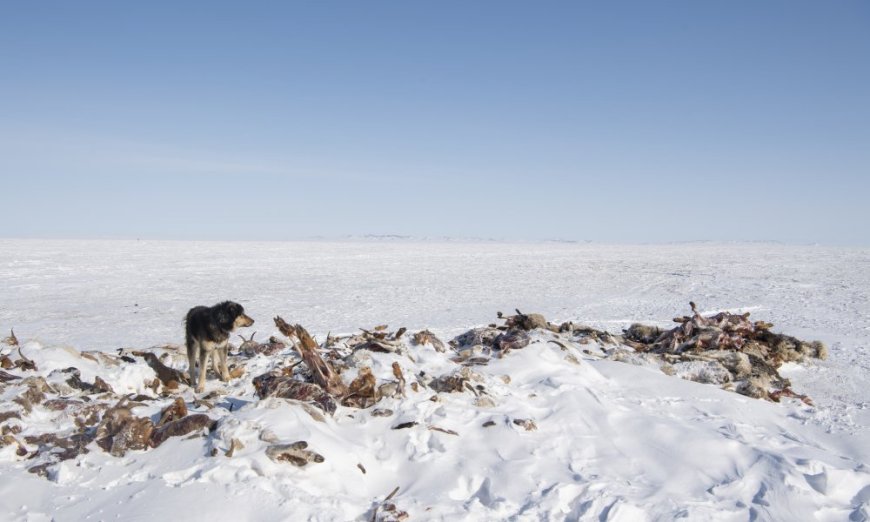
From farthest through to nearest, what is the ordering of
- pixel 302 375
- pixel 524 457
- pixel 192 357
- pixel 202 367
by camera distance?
pixel 192 357
pixel 202 367
pixel 302 375
pixel 524 457

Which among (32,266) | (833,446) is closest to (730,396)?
(833,446)

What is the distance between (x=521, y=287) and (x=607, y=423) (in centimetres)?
1565

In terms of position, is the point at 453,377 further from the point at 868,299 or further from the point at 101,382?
the point at 868,299

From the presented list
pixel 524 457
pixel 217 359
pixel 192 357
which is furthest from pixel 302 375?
pixel 524 457

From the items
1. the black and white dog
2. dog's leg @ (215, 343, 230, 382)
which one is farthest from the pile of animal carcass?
the black and white dog

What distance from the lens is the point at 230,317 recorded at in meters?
6.64

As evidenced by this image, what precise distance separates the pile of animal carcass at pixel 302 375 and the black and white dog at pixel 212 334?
0.67ft

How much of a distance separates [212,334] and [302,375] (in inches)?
62.2

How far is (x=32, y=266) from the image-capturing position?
26.8 meters

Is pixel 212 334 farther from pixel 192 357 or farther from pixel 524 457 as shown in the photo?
pixel 524 457

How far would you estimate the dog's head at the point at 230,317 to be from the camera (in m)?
6.59

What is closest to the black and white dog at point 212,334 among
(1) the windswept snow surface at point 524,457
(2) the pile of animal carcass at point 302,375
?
(2) the pile of animal carcass at point 302,375

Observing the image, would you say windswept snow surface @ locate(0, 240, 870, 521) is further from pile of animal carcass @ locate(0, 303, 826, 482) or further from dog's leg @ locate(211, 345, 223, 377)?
dog's leg @ locate(211, 345, 223, 377)

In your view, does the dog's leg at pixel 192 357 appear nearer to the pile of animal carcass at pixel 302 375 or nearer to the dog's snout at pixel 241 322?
the pile of animal carcass at pixel 302 375
